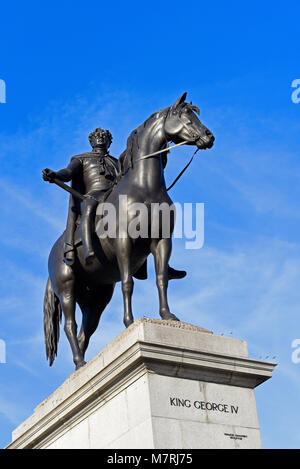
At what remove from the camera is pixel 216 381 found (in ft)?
37.5

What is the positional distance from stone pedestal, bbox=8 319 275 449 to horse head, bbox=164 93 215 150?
3200 millimetres

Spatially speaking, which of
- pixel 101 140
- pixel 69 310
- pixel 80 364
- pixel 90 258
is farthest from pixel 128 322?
pixel 101 140

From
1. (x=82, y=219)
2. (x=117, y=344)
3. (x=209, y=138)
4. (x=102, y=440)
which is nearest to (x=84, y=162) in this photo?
(x=82, y=219)

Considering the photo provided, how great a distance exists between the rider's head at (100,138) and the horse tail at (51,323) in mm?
2863

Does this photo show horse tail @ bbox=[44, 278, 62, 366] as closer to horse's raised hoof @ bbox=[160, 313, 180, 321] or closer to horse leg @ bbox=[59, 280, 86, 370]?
horse leg @ bbox=[59, 280, 86, 370]

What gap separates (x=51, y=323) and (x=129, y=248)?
3.27 m

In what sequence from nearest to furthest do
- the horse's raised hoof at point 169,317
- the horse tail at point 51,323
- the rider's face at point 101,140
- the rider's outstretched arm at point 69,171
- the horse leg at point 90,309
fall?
the horse's raised hoof at point 169,317 → the rider's outstretched arm at point 69,171 → the horse leg at point 90,309 → the horse tail at point 51,323 → the rider's face at point 101,140

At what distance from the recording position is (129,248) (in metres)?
12.9

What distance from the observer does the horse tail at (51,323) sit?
15.3 metres

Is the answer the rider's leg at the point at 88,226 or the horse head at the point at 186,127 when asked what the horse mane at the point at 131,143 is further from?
the rider's leg at the point at 88,226

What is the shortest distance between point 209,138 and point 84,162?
3.14 metres

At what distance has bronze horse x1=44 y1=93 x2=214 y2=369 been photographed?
42.2 feet

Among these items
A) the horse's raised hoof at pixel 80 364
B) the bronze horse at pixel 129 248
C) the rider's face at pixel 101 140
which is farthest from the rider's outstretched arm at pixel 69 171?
the horse's raised hoof at pixel 80 364

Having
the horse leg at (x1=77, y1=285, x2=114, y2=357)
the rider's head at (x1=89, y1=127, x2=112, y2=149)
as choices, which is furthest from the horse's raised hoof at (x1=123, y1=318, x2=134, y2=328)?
the rider's head at (x1=89, y1=127, x2=112, y2=149)
